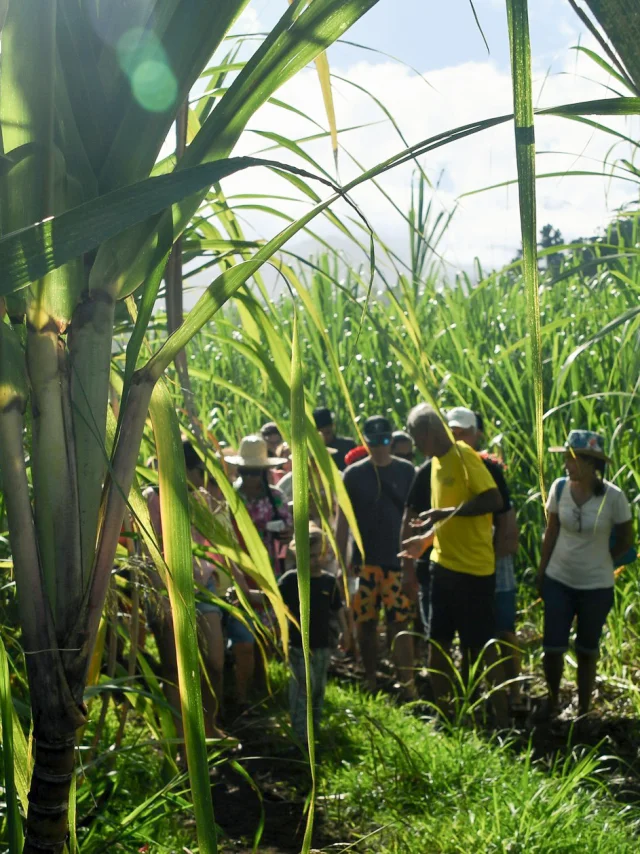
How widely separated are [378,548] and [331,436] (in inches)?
53.4

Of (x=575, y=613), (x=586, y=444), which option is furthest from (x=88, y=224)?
(x=575, y=613)

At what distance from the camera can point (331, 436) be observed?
7.20m

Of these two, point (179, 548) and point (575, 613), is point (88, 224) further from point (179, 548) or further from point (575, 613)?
point (575, 613)

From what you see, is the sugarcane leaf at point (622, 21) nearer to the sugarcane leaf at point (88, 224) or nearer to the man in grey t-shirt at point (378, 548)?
the sugarcane leaf at point (88, 224)

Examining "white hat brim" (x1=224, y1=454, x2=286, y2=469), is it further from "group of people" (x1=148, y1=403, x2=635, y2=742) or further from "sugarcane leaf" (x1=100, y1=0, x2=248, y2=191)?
"sugarcane leaf" (x1=100, y1=0, x2=248, y2=191)

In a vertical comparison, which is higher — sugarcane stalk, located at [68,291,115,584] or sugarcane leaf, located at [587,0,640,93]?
sugarcane leaf, located at [587,0,640,93]

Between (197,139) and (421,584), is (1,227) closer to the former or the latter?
(197,139)

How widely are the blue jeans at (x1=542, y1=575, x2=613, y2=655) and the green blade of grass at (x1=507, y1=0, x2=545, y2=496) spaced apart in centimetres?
469

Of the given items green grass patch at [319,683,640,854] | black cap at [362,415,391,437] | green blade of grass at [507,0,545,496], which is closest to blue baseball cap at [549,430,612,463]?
black cap at [362,415,391,437]

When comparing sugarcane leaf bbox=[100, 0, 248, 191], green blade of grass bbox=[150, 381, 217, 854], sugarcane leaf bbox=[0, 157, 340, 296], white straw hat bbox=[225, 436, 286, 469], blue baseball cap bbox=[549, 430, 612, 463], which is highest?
sugarcane leaf bbox=[100, 0, 248, 191]

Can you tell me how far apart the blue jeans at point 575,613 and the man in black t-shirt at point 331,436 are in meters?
2.05

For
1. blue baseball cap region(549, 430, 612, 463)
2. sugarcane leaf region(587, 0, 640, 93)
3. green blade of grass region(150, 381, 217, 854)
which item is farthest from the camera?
blue baseball cap region(549, 430, 612, 463)

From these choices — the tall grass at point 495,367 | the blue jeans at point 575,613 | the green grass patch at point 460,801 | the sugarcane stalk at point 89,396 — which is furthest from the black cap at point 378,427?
the sugarcane stalk at point 89,396

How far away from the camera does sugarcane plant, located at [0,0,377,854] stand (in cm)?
82
